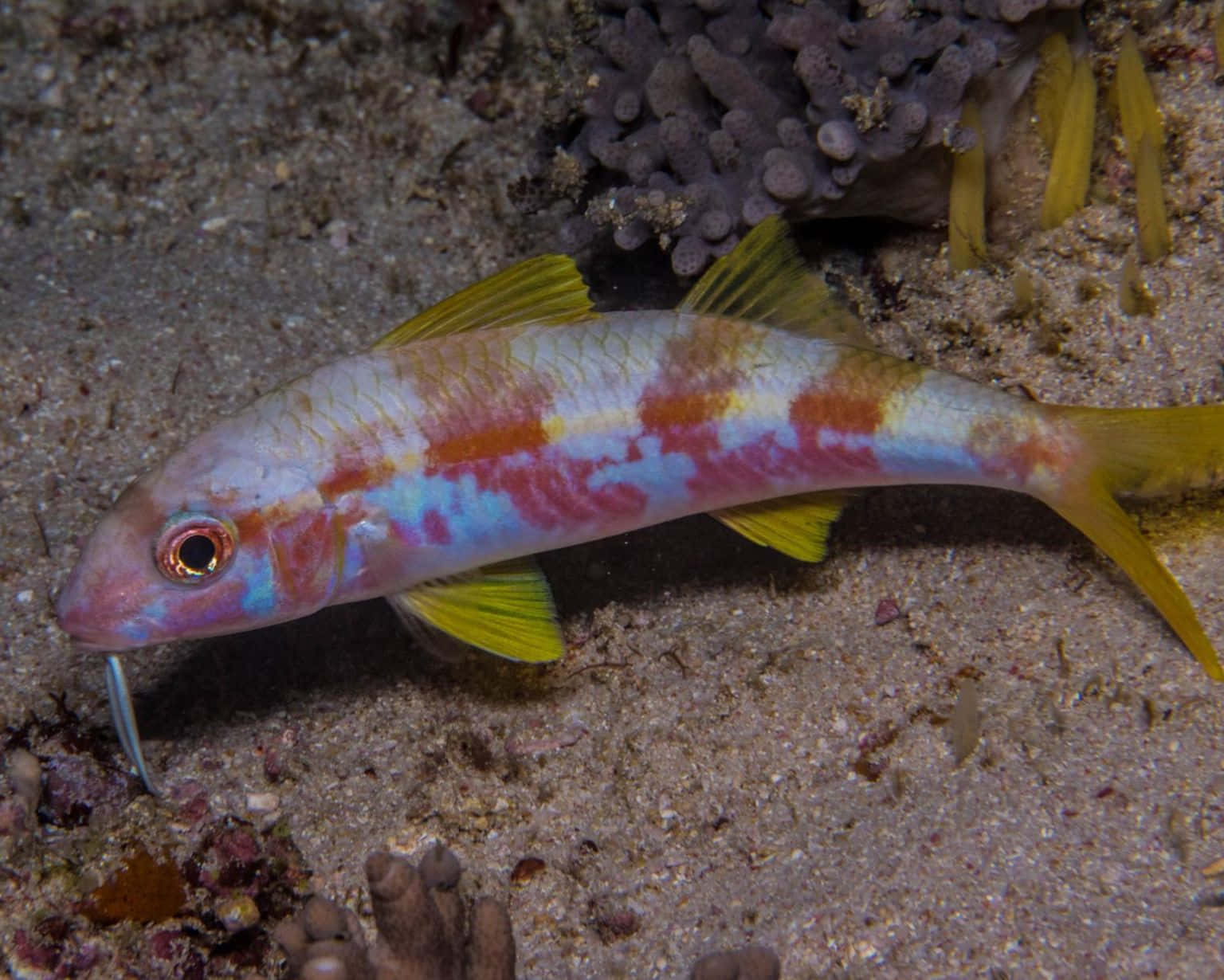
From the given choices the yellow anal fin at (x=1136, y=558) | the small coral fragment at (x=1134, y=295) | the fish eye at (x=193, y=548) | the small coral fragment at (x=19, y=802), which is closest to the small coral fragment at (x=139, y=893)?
the small coral fragment at (x=19, y=802)

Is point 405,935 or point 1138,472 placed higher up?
point 1138,472

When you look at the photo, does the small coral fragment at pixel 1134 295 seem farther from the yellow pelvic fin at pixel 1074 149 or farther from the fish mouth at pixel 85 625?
the fish mouth at pixel 85 625

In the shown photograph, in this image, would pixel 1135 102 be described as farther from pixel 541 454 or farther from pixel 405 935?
pixel 405 935

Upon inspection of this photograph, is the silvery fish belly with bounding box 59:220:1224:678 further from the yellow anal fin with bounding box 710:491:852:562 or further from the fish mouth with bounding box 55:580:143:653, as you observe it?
the yellow anal fin with bounding box 710:491:852:562

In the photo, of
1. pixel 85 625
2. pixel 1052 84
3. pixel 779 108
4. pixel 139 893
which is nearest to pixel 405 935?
pixel 139 893

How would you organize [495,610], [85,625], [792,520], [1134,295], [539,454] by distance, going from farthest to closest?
[1134,295], [792,520], [495,610], [539,454], [85,625]

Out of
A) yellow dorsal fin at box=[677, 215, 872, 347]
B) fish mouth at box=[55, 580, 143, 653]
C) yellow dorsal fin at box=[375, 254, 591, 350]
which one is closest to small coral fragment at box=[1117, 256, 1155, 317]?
yellow dorsal fin at box=[677, 215, 872, 347]
